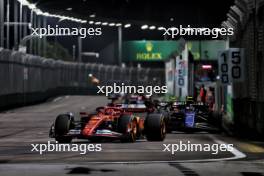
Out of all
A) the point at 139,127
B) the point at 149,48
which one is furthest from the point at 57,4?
the point at 139,127

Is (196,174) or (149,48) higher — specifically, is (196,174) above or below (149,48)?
below

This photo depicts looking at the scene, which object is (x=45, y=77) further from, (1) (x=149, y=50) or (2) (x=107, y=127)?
(2) (x=107, y=127)

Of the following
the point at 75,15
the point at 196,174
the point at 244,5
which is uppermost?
the point at 75,15

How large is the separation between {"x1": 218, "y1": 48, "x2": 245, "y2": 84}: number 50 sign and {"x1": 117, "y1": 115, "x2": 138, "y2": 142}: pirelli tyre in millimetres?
9027

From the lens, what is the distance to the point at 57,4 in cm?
7975

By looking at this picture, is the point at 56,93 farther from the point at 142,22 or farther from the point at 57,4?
the point at 142,22

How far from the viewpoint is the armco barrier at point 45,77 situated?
49.5 meters

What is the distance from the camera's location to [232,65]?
1112 inches

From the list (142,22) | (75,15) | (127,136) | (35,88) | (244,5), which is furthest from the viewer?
(142,22)

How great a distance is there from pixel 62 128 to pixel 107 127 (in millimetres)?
1028

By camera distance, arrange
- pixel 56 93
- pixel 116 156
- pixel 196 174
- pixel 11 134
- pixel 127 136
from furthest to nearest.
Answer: pixel 56 93 → pixel 11 134 → pixel 127 136 → pixel 116 156 → pixel 196 174

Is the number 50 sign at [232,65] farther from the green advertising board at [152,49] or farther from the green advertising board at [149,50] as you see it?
the green advertising board at [149,50]

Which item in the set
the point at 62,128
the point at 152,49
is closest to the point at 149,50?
the point at 152,49

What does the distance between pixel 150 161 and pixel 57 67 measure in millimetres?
63371
